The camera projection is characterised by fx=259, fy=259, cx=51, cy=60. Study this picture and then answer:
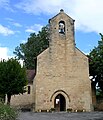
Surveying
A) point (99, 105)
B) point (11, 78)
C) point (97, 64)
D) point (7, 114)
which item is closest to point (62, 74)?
point (97, 64)

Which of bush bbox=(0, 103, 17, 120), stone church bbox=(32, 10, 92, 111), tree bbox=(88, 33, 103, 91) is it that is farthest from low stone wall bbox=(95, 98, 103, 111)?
bush bbox=(0, 103, 17, 120)

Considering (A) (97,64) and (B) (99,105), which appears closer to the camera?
(A) (97,64)

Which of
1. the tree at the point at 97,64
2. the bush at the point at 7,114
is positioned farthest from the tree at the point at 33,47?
the bush at the point at 7,114

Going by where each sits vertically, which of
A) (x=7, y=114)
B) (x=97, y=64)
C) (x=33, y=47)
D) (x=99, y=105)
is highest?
(x=33, y=47)

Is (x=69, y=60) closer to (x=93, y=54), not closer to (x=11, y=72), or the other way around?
(x=93, y=54)

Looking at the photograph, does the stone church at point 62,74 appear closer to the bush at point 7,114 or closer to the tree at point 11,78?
the tree at point 11,78

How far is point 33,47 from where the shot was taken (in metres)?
61.8

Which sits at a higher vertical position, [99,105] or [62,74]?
[62,74]

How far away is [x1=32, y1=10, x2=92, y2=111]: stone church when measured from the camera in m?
36.0

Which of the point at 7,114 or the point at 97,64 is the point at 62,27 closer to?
the point at 97,64

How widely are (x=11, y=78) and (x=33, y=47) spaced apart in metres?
26.9

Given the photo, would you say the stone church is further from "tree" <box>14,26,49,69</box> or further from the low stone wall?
"tree" <box>14,26,49,69</box>

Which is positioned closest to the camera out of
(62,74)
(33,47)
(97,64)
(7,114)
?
(7,114)

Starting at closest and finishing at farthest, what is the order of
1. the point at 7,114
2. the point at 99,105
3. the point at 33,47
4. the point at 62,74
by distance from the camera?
the point at 7,114 → the point at 62,74 → the point at 99,105 → the point at 33,47
